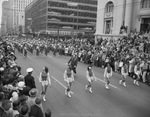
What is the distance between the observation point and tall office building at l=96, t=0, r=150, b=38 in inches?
1109

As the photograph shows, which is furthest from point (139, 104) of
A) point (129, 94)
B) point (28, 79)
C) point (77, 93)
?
point (28, 79)

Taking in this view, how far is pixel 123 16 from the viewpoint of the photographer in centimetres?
3030

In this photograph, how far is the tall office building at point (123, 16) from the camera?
2817cm

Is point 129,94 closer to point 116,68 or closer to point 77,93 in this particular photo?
point 77,93

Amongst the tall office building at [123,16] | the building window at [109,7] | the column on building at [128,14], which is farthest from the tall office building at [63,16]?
the column on building at [128,14]

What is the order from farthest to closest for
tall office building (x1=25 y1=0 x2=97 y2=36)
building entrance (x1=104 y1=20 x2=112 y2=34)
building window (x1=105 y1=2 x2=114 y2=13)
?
tall office building (x1=25 y1=0 x2=97 y2=36) → building window (x1=105 y1=2 x2=114 y2=13) → building entrance (x1=104 y1=20 x2=112 y2=34)

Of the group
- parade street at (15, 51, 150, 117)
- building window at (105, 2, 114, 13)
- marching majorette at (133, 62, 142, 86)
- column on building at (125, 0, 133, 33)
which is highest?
building window at (105, 2, 114, 13)

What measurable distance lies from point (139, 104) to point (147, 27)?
71.9 feet

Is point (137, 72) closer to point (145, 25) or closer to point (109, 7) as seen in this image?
point (145, 25)

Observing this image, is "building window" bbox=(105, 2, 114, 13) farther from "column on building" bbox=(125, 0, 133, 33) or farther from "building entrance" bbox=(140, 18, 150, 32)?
"building entrance" bbox=(140, 18, 150, 32)

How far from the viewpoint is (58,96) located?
9336 mm

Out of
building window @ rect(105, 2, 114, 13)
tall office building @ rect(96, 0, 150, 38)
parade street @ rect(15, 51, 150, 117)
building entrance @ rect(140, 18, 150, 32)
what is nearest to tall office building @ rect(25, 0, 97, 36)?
tall office building @ rect(96, 0, 150, 38)

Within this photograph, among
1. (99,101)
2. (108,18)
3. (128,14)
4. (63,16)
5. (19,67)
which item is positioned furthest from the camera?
(63,16)

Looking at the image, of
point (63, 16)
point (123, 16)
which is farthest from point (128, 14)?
point (63, 16)
